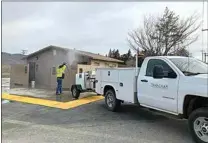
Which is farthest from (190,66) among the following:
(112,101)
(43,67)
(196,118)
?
(43,67)

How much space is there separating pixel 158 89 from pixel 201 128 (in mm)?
1516

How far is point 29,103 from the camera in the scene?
1061cm

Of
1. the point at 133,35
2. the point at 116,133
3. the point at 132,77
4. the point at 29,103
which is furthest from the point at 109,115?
the point at 133,35

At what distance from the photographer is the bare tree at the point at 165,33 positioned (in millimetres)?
24184

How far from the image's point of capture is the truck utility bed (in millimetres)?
7695

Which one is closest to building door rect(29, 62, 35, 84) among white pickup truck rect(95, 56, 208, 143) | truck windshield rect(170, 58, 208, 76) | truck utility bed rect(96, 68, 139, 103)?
truck utility bed rect(96, 68, 139, 103)

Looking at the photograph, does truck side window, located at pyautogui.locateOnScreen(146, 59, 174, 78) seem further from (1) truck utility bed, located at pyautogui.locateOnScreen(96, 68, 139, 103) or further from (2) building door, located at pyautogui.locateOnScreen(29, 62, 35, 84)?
(2) building door, located at pyautogui.locateOnScreen(29, 62, 35, 84)

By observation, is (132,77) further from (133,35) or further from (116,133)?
(133,35)

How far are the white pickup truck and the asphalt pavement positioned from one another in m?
0.58

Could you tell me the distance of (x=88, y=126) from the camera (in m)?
6.79

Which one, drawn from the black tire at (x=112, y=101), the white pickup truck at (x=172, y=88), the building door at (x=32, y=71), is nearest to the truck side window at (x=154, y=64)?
the white pickup truck at (x=172, y=88)

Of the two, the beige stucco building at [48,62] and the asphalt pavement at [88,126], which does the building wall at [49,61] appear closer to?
the beige stucco building at [48,62]

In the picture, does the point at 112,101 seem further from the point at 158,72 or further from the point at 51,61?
the point at 51,61

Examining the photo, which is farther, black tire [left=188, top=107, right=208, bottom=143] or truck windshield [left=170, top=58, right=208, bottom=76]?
truck windshield [left=170, top=58, right=208, bottom=76]
